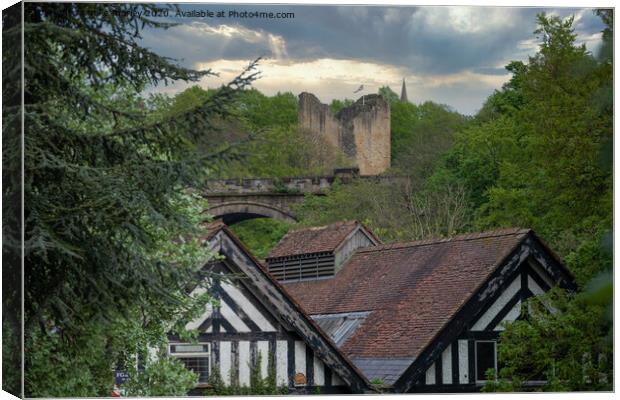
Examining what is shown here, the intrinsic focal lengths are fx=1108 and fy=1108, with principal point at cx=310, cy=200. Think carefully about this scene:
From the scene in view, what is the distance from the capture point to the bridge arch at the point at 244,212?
8.49 meters

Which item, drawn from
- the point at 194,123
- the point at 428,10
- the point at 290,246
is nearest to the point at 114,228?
the point at 194,123

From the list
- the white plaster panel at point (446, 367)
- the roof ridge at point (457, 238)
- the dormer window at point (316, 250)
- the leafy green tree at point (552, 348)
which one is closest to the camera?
the leafy green tree at point (552, 348)

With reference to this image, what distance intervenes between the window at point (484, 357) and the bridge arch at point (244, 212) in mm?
1903

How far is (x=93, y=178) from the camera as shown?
19.0 ft

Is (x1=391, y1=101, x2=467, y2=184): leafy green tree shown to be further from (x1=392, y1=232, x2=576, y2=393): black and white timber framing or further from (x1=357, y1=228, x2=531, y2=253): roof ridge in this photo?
(x1=392, y1=232, x2=576, y2=393): black and white timber framing

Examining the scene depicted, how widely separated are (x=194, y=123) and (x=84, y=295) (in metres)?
1.14

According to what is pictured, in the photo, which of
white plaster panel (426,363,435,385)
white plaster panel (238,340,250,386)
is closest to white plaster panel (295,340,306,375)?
white plaster panel (238,340,250,386)

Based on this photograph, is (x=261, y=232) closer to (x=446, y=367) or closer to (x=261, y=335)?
(x=261, y=335)

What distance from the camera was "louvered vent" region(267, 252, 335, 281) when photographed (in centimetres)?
1002

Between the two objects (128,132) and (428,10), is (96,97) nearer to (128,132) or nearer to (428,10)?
(128,132)

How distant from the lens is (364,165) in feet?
28.1

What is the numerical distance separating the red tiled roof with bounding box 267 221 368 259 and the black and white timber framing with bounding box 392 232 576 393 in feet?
4.59

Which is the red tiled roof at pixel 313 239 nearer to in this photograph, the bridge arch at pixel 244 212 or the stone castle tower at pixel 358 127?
the bridge arch at pixel 244 212

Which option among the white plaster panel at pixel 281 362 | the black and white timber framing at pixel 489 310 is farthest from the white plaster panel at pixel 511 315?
the white plaster panel at pixel 281 362
